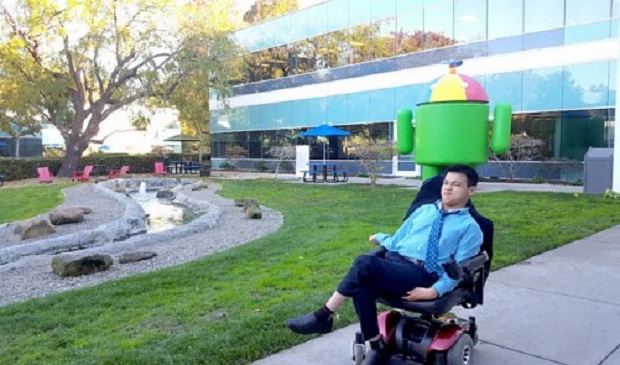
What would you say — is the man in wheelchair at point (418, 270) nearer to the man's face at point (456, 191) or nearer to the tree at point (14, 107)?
the man's face at point (456, 191)

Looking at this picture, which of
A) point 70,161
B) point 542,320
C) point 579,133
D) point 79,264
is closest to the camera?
point 542,320

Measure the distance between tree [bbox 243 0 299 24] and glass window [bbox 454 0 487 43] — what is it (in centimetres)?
2341

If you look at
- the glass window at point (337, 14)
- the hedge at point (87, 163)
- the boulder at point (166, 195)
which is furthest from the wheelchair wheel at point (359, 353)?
the hedge at point (87, 163)

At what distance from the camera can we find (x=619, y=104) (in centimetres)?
1317

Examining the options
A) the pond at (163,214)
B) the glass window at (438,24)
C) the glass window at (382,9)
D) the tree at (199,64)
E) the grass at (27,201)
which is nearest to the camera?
the pond at (163,214)

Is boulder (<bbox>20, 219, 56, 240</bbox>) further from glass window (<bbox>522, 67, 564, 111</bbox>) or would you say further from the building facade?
glass window (<bbox>522, 67, 564, 111</bbox>)

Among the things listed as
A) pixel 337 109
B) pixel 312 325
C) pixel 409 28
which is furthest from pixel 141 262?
pixel 337 109

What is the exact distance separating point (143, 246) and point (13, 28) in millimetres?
19979

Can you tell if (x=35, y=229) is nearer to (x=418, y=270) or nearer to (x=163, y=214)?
(x=163, y=214)

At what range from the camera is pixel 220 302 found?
16.4ft

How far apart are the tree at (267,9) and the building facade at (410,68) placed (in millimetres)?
11132

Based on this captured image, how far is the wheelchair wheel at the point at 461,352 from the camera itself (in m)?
3.14

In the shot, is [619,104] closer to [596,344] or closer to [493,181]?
[493,181]

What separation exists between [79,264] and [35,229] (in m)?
3.90
